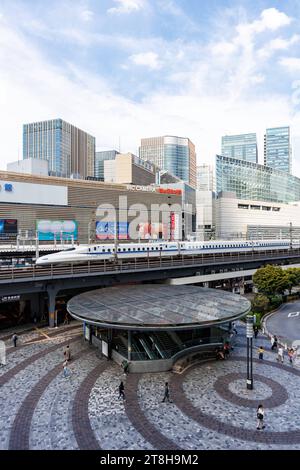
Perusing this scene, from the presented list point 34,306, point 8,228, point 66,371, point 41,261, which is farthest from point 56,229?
point 66,371

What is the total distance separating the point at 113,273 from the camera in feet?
148

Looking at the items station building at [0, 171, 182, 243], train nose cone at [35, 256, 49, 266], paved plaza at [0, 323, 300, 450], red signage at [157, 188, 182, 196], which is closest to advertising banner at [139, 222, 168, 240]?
station building at [0, 171, 182, 243]

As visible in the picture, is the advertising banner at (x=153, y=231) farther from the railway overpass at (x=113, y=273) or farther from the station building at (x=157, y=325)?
the station building at (x=157, y=325)

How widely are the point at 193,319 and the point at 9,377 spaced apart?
52.1 ft

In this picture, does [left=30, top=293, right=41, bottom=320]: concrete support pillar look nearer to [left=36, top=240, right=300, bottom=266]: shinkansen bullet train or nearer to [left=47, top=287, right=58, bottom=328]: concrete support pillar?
[left=47, top=287, right=58, bottom=328]: concrete support pillar

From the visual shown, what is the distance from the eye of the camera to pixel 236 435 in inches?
731

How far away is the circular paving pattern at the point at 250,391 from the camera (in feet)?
74.3

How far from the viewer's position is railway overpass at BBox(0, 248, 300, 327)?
38094mm

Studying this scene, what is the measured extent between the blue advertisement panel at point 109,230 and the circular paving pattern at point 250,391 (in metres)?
77.3

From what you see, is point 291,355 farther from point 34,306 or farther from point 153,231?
point 153,231

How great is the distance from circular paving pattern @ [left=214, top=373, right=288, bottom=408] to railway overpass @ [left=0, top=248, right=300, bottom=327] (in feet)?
75.7

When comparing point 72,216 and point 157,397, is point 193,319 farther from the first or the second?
point 72,216

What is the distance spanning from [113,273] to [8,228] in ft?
168

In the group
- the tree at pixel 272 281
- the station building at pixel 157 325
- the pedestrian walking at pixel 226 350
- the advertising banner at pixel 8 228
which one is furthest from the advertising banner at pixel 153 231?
the pedestrian walking at pixel 226 350
